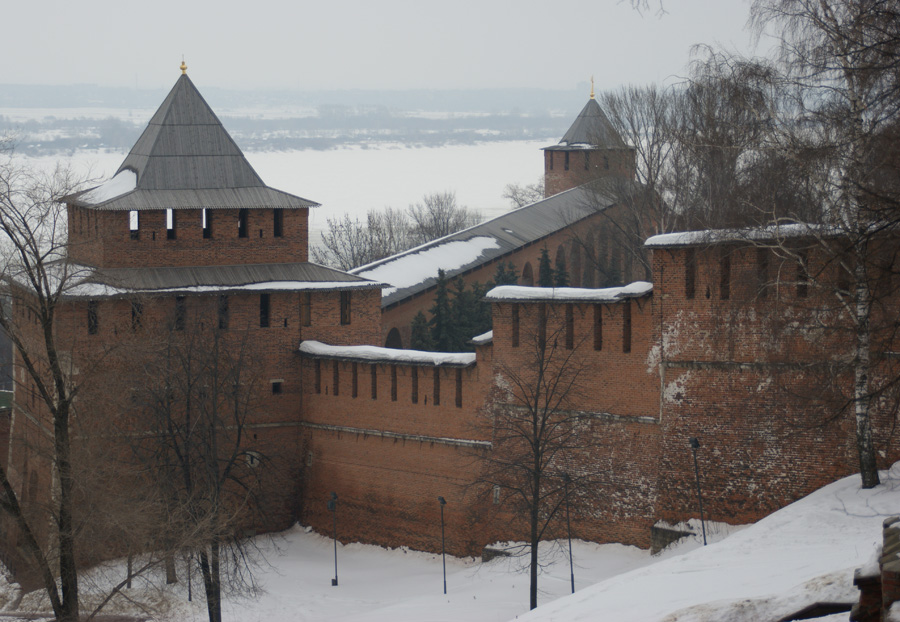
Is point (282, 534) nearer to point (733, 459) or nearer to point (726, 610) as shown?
point (733, 459)

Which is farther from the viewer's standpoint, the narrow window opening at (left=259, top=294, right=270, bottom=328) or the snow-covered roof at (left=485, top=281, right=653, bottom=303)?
the narrow window opening at (left=259, top=294, right=270, bottom=328)

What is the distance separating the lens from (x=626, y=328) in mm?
19453

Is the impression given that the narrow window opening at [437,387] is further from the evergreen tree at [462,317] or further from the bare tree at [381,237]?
the bare tree at [381,237]

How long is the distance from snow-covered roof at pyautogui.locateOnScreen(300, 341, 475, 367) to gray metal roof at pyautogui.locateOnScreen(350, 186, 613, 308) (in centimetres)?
540

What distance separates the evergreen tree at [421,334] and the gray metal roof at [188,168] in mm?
4914

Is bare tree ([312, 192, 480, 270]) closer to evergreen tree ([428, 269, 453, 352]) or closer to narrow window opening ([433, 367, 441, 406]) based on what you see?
evergreen tree ([428, 269, 453, 352])

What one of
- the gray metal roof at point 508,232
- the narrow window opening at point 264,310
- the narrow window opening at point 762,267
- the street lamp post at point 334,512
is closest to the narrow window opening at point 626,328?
the narrow window opening at point 762,267

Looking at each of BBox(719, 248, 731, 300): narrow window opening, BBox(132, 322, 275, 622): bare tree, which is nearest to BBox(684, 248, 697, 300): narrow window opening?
BBox(719, 248, 731, 300): narrow window opening

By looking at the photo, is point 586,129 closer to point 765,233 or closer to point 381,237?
point 381,237

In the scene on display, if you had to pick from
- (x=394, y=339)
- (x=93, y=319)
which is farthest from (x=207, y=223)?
(x=394, y=339)

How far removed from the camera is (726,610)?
35.4 feet

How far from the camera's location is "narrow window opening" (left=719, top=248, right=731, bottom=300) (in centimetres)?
1812

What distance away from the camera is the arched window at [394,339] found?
98.3ft

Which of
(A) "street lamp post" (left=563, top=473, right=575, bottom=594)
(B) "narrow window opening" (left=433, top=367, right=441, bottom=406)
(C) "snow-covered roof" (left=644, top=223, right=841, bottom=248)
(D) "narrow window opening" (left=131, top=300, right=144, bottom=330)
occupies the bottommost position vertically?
(A) "street lamp post" (left=563, top=473, right=575, bottom=594)
